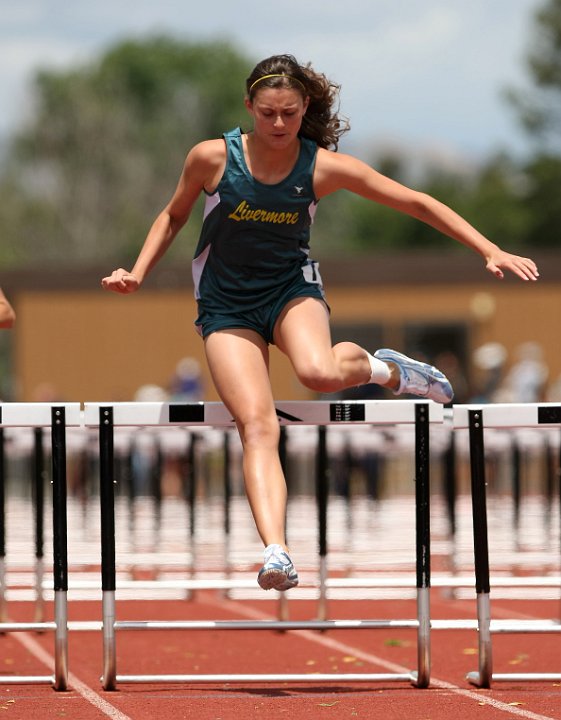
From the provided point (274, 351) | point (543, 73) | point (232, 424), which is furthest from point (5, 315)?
point (543, 73)

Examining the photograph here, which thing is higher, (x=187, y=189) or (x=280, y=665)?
(x=187, y=189)

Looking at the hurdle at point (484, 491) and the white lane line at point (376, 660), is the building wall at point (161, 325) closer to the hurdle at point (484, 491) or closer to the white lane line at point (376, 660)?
the white lane line at point (376, 660)

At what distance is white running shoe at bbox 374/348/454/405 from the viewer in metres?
6.61

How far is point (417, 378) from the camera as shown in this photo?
666 centimetres

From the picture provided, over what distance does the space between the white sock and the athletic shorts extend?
1.19 ft

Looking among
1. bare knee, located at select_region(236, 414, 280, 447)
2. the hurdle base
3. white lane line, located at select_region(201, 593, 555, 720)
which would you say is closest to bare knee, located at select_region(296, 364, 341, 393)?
bare knee, located at select_region(236, 414, 280, 447)

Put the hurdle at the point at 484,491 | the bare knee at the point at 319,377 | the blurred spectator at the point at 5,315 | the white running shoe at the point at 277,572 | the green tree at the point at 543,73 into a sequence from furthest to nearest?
the green tree at the point at 543,73 < the blurred spectator at the point at 5,315 < the hurdle at the point at 484,491 < the bare knee at the point at 319,377 < the white running shoe at the point at 277,572

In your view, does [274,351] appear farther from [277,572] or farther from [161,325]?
[277,572]

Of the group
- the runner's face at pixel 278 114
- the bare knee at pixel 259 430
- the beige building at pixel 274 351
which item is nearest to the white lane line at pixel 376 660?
the bare knee at pixel 259 430

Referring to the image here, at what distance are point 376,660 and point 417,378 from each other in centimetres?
165

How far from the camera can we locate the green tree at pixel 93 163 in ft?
211

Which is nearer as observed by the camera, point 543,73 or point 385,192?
point 385,192

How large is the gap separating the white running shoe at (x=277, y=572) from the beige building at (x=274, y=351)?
2207 centimetres

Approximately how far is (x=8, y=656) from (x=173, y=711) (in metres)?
2.35
